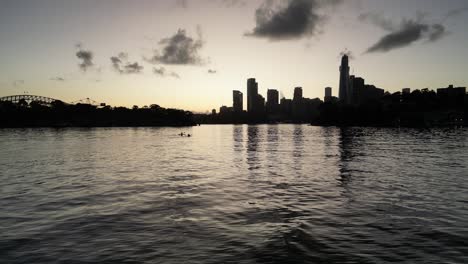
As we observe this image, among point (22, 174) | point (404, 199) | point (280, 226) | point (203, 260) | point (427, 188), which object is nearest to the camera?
point (203, 260)

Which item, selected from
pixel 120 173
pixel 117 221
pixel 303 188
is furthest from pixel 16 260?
pixel 120 173

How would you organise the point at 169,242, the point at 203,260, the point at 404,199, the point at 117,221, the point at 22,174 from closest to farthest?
the point at 203,260, the point at 169,242, the point at 117,221, the point at 404,199, the point at 22,174

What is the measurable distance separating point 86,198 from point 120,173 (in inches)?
645

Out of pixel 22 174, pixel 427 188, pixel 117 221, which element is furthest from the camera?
pixel 22 174

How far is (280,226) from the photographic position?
20281 millimetres

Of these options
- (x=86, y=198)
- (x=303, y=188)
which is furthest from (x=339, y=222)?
(x=86, y=198)

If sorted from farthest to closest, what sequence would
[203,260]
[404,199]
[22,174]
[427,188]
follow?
1. [22,174]
2. [427,188]
3. [404,199]
4. [203,260]

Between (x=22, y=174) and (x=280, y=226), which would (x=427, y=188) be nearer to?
(x=280, y=226)

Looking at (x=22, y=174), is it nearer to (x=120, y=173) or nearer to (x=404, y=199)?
(x=120, y=173)

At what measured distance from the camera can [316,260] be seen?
591 inches

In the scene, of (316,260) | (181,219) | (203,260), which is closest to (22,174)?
(181,219)

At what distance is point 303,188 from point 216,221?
14.3 m

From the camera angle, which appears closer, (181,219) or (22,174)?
(181,219)

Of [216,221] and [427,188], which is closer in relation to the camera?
[216,221]
